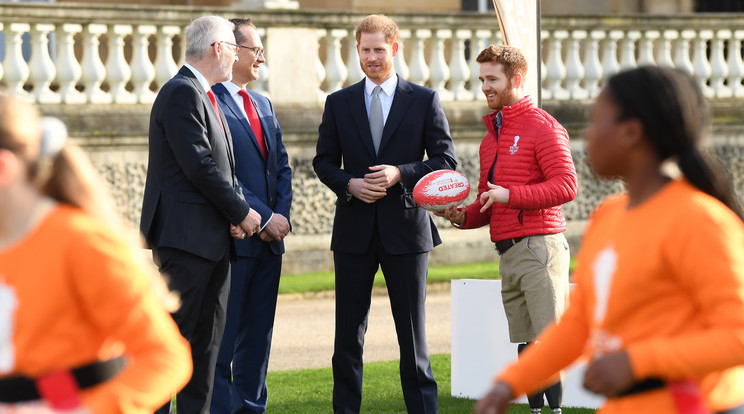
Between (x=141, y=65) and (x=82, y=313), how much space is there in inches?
390

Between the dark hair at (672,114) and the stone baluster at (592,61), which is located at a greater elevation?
the dark hair at (672,114)

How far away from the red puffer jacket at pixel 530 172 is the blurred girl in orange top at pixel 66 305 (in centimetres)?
326

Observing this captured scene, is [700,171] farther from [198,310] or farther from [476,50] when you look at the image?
[476,50]

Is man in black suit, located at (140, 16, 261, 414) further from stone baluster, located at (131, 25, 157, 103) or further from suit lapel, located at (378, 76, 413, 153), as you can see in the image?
stone baluster, located at (131, 25, 157, 103)

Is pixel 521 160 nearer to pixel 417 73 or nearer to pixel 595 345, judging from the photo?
pixel 595 345

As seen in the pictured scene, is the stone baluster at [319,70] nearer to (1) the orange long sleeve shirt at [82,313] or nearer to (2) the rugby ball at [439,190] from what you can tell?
(2) the rugby ball at [439,190]

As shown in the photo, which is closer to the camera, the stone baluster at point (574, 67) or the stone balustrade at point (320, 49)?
the stone balustrade at point (320, 49)

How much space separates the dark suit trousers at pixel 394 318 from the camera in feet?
20.7

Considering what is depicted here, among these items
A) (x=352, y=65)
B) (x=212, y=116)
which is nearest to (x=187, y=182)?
(x=212, y=116)

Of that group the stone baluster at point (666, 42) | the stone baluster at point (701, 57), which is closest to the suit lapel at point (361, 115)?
the stone baluster at point (666, 42)

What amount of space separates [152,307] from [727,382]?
1374 mm

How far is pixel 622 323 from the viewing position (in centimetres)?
288

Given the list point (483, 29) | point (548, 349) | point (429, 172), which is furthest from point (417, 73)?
point (548, 349)

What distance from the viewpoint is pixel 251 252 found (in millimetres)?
6645
